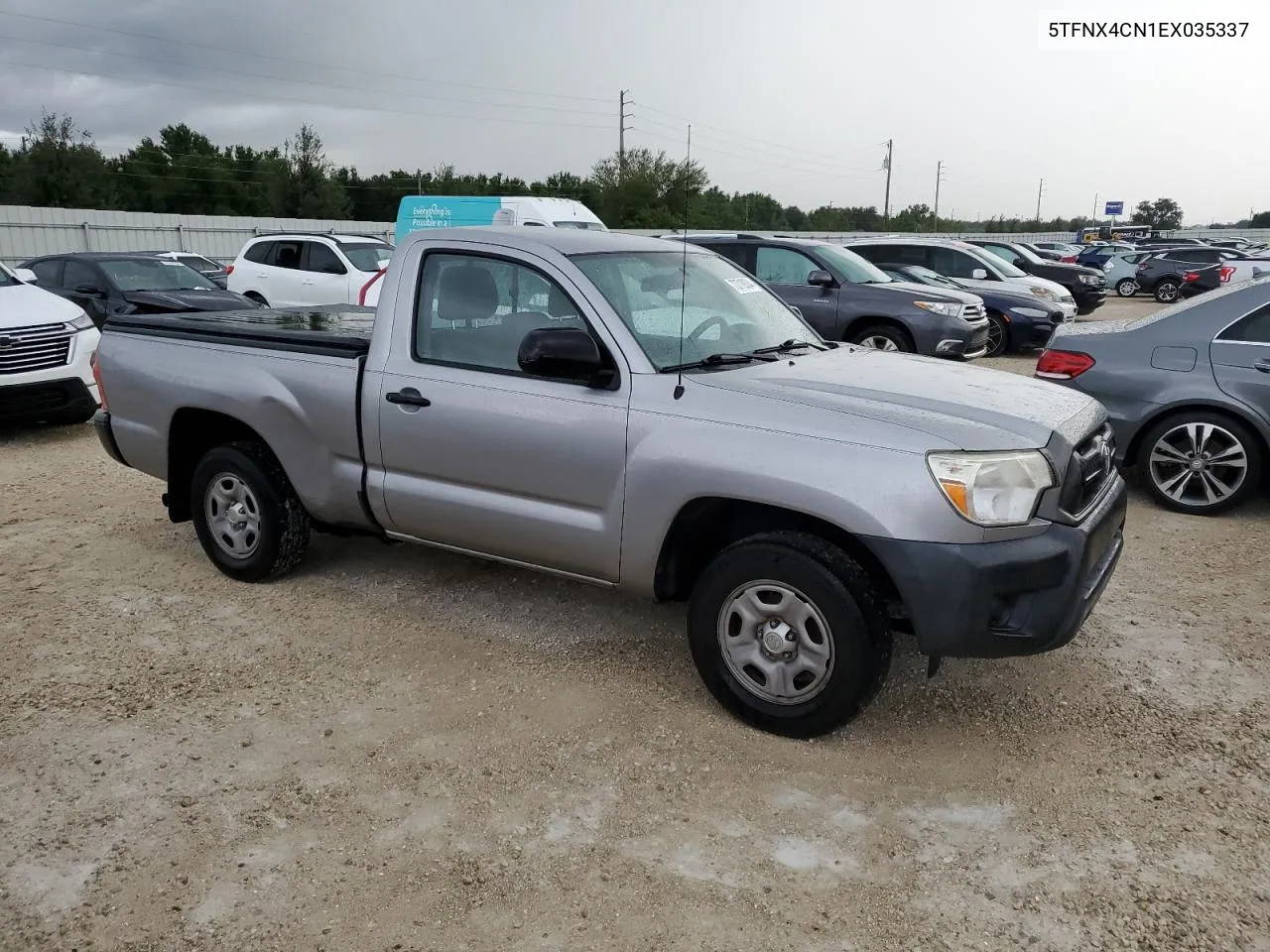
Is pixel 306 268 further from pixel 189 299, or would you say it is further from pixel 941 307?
pixel 941 307

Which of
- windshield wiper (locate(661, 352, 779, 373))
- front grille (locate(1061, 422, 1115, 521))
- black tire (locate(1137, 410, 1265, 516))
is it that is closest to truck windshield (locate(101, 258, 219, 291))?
windshield wiper (locate(661, 352, 779, 373))

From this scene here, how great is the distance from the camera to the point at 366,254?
15.4m

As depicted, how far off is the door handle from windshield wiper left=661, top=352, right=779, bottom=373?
3.67 feet

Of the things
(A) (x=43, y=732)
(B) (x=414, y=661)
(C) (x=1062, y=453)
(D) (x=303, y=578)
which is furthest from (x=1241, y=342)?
(A) (x=43, y=732)

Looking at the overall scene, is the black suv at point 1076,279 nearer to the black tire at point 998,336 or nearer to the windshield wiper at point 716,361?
the black tire at point 998,336

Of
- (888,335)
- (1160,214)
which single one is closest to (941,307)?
(888,335)

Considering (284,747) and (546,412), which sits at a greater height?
(546,412)

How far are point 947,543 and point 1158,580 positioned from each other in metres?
2.84

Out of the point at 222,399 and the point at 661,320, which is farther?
the point at 222,399

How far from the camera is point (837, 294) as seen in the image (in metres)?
11.9

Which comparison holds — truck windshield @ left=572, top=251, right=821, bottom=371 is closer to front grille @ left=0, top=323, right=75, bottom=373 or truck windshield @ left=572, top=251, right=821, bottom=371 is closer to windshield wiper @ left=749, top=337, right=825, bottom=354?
windshield wiper @ left=749, top=337, right=825, bottom=354

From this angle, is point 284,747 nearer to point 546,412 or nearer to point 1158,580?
point 546,412

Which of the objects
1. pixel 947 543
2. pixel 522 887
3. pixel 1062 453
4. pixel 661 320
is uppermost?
pixel 661 320

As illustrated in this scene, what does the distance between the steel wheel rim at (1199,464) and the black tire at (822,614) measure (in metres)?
4.12
